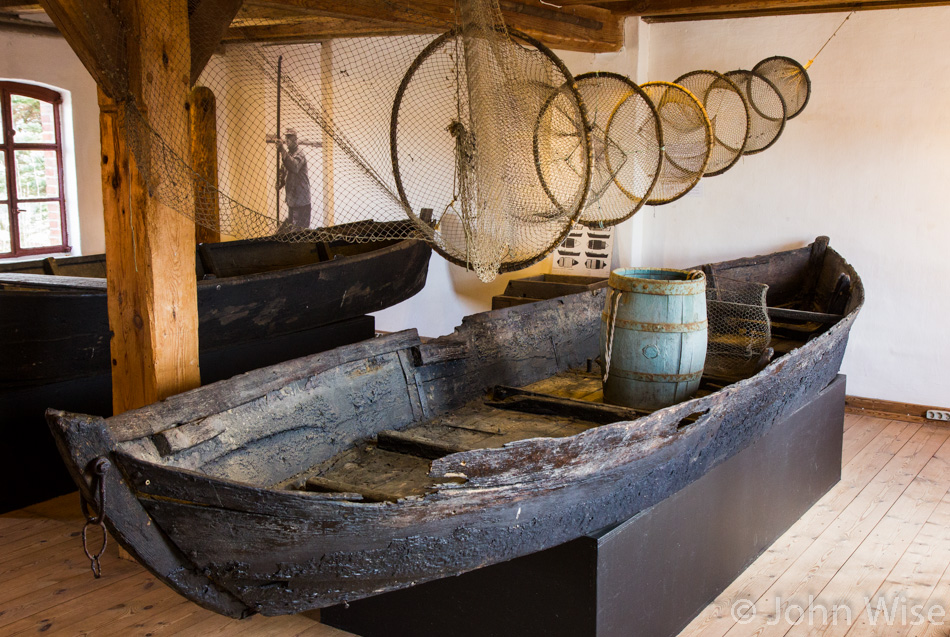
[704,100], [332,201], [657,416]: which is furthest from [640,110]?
[657,416]

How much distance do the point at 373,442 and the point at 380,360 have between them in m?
0.33

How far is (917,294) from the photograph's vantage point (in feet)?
19.6

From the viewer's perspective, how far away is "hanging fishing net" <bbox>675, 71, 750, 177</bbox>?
5992 millimetres

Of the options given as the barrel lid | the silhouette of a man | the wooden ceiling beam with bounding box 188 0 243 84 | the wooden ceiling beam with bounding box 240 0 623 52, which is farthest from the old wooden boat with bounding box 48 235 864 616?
the wooden ceiling beam with bounding box 240 0 623 52

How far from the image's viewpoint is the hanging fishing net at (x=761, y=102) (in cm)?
604

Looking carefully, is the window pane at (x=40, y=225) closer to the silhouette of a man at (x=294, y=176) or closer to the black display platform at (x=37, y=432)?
the silhouette of a man at (x=294, y=176)

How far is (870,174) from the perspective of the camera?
6059 mm

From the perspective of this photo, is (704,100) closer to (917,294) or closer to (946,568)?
(917,294)

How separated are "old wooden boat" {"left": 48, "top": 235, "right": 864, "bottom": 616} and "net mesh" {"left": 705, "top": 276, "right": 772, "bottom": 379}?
1.06 ft

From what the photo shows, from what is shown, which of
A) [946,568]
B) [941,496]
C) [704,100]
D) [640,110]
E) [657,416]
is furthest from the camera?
[704,100]

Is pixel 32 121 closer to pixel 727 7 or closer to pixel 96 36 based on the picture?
pixel 96 36

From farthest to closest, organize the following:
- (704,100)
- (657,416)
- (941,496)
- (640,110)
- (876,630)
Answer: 1. (704,100)
2. (640,110)
3. (941,496)
4. (876,630)
5. (657,416)

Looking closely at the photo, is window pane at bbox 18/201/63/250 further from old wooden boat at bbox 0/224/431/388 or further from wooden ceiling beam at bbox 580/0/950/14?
wooden ceiling beam at bbox 580/0/950/14

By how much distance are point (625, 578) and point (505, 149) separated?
1949 millimetres
